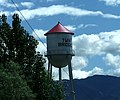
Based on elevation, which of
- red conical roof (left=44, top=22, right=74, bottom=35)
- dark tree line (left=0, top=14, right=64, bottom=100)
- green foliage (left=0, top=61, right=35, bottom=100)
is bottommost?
green foliage (left=0, top=61, right=35, bottom=100)

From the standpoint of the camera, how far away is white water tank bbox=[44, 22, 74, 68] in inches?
2522

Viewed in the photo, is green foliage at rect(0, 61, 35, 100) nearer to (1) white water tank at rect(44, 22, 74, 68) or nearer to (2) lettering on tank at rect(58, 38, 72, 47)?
(1) white water tank at rect(44, 22, 74, 68)

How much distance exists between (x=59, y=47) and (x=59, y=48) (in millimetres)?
183

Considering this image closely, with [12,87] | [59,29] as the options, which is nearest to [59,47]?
[59,29]

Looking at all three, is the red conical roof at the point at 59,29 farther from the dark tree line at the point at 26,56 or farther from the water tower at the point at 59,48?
the dark tree line at the point at 26,56

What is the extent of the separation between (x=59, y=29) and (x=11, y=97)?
32.4 metres

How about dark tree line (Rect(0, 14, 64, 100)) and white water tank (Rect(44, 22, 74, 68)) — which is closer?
dark tree line (Rect(0, 14, 64, 100))

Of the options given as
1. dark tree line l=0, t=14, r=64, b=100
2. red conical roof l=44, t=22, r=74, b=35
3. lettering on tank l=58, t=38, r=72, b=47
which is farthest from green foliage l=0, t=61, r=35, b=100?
red conical roof l=44, t=22, r=74, b=35

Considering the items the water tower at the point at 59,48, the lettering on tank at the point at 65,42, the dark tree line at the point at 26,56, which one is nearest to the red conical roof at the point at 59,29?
the water tower at the point at 59,48

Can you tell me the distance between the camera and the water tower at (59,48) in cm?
6406

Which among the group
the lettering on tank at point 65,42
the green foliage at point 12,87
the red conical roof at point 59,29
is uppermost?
the red conical roof at point 59,29

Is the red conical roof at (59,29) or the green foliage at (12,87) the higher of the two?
the red conical roof at (59,29)

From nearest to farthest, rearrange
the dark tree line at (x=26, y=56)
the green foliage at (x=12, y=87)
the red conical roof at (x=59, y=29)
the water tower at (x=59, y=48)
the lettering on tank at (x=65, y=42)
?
the green foliage at (x=12, y=87)
the dark tree line at (x=26, y=56)
the water tower at (x=59, y=48)
the lettering on tank at (x=65, y=42)
the red conical roof at (x=59, y=29)

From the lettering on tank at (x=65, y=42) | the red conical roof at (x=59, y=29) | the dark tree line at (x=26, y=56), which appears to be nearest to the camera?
the dark tree line at (x=26, y=56)
